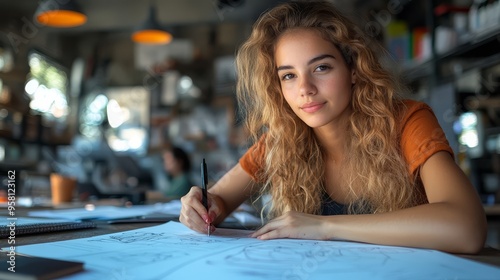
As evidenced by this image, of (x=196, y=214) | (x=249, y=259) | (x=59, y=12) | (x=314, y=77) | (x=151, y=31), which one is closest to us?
(x=249, y=259)

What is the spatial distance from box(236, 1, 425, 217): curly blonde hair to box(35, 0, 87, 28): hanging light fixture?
104 inches

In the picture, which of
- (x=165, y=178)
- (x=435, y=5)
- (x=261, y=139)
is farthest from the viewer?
(x=165, y=178)

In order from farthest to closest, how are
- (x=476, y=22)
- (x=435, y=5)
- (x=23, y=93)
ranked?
(x=23, y=93) → (x=435, y=5) → (x=476, y=22)

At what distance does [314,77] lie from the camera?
1.18 m

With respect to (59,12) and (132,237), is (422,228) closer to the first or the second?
(132,237)

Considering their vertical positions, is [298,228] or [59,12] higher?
[59,12]

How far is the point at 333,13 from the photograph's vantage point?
4.28 feet

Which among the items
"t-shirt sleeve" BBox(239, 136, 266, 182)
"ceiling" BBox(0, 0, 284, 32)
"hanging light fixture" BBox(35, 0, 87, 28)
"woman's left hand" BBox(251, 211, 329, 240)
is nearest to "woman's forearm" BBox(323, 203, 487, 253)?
"woman's left hand" BBox(251, 211, 329, 240)

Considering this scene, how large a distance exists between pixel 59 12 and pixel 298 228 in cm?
334

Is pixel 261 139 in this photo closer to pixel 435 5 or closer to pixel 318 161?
pixel 318 161

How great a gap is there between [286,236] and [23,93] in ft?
16.4

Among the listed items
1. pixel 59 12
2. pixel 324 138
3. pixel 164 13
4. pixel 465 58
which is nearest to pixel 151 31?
pixel 59 12

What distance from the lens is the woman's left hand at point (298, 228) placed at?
881 mm

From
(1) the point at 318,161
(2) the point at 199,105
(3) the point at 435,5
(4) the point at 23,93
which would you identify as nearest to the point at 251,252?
(1) the point at 318,161
